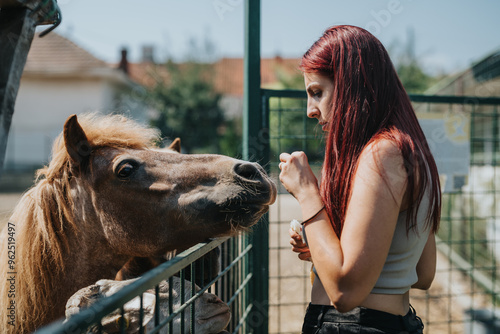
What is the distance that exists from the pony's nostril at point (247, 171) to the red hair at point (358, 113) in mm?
385

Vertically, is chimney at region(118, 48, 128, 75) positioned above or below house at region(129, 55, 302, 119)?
above

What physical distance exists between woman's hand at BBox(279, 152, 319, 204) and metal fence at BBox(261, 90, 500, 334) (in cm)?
54

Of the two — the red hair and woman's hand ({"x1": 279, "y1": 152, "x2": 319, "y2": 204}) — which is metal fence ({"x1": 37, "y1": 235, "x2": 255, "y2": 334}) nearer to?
woman's hand ({"x1": 279, "y1": 152, "x2": 319, "y2": 204})

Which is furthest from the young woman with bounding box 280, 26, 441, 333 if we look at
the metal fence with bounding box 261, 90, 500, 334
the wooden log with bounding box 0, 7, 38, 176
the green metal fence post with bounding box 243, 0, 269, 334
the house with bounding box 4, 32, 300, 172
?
the house with bounding box 4, 32, 300, 172

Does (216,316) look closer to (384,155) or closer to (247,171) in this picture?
(247,171)

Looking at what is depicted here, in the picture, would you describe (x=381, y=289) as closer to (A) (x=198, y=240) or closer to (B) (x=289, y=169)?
(B) (x=289, y=169)

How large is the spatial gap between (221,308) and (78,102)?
1843 cm

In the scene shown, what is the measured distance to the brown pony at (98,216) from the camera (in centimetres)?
175

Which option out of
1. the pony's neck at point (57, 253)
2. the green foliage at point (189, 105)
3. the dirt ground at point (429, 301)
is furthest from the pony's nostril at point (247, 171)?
the green foliage at point (189, 105)

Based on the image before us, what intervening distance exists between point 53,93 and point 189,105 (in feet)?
20.7

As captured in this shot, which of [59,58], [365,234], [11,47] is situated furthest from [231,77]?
[365,234]

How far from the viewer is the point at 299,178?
52.2 inches

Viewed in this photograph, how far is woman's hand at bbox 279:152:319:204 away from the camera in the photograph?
1296 millimetres

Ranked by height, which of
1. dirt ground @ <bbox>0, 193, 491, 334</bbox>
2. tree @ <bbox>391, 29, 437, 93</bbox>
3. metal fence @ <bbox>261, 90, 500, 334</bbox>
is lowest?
dirt ground @ <bbox>0, 193, 491, 334</bbox>
